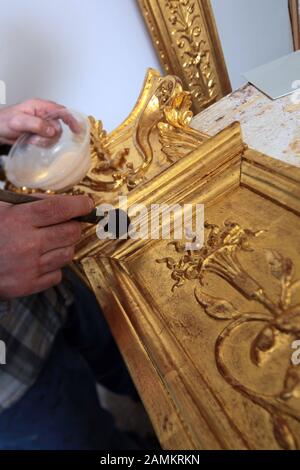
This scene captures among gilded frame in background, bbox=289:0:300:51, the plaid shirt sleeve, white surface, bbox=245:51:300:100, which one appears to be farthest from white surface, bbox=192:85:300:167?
gilded frame in background, bbox=289:0:300:51

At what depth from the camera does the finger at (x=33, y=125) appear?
629 mm

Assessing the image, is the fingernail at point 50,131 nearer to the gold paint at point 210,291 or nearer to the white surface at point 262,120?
the gold paint at point 210,291

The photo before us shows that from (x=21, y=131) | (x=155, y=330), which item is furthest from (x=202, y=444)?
(x=21, y=131)

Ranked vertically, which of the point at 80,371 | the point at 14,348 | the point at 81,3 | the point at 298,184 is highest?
the point at 81,3

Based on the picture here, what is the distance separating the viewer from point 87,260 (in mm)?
548

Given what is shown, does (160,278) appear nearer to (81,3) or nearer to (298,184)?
(298,184)


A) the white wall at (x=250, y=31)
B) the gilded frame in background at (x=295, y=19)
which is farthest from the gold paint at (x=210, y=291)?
the gilded frame in background at (x=295, y=19)

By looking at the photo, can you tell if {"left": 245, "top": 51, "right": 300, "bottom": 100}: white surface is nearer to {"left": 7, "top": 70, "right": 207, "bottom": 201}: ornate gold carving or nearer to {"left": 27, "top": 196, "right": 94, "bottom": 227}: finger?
{"left": 7, "top": 70, "right": 207, "bottom": 201}: ornate gold carving

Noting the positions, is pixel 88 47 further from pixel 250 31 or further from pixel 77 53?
pixel 250 31

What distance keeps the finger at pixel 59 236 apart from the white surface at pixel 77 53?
0.52m

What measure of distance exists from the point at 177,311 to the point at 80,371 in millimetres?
319

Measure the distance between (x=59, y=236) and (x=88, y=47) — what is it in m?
0.65

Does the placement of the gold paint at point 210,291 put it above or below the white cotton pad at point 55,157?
below

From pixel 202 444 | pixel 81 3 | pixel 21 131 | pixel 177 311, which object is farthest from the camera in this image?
pixel 81 3
